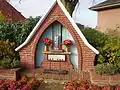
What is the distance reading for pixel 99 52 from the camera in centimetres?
1029

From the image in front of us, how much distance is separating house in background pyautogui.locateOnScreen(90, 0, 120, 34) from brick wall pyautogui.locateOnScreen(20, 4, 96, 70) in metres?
4.96

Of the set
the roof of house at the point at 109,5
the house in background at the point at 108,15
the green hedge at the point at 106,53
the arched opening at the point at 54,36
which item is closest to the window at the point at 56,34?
the arched opening at the point at 54,36

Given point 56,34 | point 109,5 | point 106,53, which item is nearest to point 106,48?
point 106,53

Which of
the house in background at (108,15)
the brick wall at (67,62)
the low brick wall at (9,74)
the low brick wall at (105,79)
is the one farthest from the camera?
the house in background at (108,15)

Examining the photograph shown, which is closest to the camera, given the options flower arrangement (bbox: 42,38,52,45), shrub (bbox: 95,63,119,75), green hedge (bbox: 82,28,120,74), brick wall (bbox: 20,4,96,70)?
shrub (bbox: 95,63,119,75)

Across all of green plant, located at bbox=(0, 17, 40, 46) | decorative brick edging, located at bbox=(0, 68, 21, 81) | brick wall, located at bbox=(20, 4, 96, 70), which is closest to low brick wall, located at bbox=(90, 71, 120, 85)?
brick wall, located at bbox=(20, 4, 96, 70)

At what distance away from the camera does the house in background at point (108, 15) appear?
15.2m

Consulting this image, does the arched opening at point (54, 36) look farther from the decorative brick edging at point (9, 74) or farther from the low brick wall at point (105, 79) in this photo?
the low brick wall at point (105, 79)

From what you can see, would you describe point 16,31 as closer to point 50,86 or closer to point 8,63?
point 8,63

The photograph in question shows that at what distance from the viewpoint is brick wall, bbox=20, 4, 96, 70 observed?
10070 mm

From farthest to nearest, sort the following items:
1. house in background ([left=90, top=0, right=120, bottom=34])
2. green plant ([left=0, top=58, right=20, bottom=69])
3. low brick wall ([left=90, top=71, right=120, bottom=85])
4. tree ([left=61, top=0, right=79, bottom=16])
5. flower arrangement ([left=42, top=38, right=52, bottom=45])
→ 1. tree ([left=61, top=0, right=79, bottom=16])
2. house in background ([left=90, top=0, right=120, bottom=34])
3. flower arrangement ([left=42, top=38, right=52, bottom=45])
4. green plant ([left=0, top=58, right=20, bottom=69])
5. low brick wall ([left=90, top=71, right=120, bottom=85])

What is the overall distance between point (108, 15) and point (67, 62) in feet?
23.4

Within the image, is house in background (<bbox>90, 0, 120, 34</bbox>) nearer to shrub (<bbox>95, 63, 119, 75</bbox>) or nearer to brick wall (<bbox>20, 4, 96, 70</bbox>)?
brick wall (<bbox>20, 4, 96, 70</bbox>)

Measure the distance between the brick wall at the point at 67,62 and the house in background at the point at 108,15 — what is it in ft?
16.3
